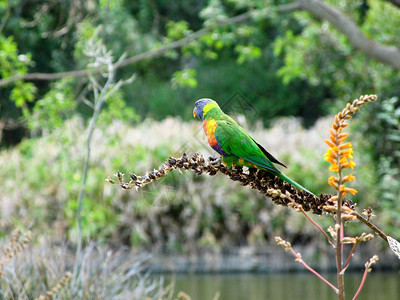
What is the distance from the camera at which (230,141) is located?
1.03 meters

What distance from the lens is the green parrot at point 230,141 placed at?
3.23 ft

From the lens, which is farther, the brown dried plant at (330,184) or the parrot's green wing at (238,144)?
the parrot's green wing at (238,144)

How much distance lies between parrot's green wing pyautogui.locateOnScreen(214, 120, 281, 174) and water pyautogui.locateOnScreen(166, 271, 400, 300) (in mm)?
3345

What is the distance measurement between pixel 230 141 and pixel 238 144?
2 cm

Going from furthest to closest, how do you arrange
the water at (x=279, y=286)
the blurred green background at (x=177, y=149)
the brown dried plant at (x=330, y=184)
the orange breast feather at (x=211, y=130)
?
the blurred green background at (x=177, y=149) → the water at (x=279, y=286) → the orange breast feather at (x=211, y=130) → the brown dried plant at (x=330, y=184)

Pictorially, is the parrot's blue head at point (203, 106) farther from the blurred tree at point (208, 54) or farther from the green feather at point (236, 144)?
the blurred tree at point (208, 54)

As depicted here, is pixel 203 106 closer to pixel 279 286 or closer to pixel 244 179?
pixel 244 179

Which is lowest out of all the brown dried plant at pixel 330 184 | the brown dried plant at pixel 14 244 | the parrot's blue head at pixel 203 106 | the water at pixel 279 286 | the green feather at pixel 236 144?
the water at pixel 279 286

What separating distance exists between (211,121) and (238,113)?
6 cm

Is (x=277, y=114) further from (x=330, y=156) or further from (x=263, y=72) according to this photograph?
(x=330, y=156)

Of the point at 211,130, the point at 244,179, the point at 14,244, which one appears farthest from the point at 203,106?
the point at 14,244

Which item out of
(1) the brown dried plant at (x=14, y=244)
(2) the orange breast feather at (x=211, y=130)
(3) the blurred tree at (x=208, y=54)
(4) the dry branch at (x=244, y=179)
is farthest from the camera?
(3) the blurred tree at (x=208, y=54)

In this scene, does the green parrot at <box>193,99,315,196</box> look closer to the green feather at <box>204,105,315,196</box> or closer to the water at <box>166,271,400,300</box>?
the green feather at <box>204,105,315,196</box>

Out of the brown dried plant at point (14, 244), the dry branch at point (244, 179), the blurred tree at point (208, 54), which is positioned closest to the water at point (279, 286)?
the blurred tree at point (208, 54)
